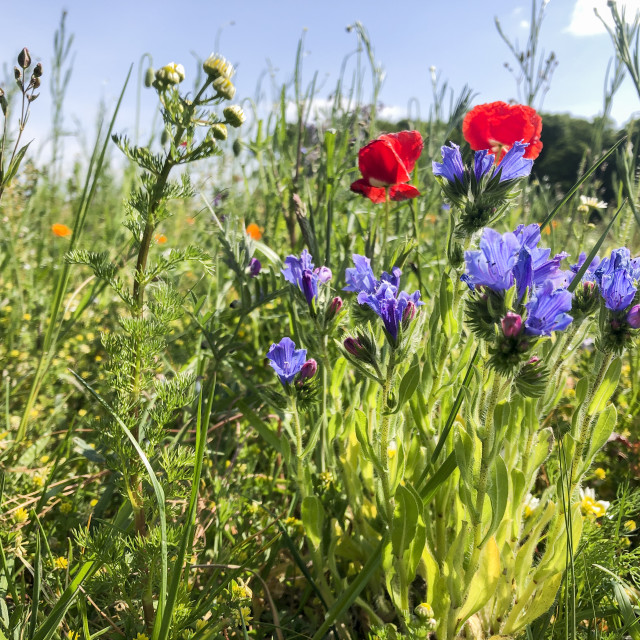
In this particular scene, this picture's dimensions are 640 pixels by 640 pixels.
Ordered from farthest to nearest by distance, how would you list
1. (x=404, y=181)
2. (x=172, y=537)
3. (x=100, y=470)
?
(x=100, y=470) → (x=404, y=181) → (x=172, y=537)

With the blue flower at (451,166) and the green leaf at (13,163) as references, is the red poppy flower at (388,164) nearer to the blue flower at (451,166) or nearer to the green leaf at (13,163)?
the blue flower at (451,166)

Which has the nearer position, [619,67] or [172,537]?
[172,537]

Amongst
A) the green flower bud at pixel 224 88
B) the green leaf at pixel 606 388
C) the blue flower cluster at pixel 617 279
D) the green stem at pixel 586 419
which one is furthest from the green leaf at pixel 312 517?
the green flower bud at pixel 224 88

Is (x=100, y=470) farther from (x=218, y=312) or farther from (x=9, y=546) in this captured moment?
(x=218, y=312)

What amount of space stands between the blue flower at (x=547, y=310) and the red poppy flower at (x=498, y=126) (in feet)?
2.57

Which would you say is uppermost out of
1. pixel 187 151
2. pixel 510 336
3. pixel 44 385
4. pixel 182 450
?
pixel 187 151

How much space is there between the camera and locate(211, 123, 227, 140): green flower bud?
108cm

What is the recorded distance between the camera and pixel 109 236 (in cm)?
354

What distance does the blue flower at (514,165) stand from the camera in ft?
3.69

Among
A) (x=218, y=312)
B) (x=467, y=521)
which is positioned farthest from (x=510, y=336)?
(x=218, y=312)

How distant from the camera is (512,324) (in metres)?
0.88

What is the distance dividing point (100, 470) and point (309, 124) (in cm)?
209

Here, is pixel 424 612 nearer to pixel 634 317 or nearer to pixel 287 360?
pixel 287 360

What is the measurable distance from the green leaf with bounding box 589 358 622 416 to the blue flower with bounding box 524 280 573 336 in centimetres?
42
